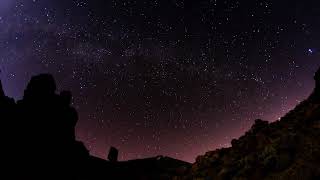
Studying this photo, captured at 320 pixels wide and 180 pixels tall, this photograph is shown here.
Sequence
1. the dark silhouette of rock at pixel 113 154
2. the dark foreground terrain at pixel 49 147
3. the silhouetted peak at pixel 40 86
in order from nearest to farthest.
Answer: the dark foreground terrain at pixel 49 147, the silhouetted peak at pixel 40 86, the dark silhouette of rock at pixel 113 154

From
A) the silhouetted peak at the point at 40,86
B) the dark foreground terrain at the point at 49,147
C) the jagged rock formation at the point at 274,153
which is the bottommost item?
the jagged rock formation at the point at 274,153

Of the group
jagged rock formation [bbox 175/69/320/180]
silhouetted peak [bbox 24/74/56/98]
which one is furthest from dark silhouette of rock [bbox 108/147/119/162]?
jagged rock formation [bbox 175/69/320/180]

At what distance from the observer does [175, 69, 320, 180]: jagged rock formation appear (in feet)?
39.9

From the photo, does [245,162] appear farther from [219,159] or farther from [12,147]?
[12,147]

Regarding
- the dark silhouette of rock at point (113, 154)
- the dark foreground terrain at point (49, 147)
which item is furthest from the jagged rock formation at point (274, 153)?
the dark silhouette of rock at point (113, 154)

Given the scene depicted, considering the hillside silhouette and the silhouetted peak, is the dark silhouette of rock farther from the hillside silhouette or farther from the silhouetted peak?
the silhouetted peak

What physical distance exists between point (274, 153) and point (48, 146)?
4585cm

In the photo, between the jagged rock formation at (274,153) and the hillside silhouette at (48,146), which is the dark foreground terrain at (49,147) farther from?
the jagged rock formation at (274,153)

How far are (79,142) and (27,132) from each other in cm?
850

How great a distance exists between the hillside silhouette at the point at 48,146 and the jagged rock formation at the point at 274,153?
99.7ft

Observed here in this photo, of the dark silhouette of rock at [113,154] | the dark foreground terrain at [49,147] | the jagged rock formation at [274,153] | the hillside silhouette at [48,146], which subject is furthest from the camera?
the dark silhouette of rock at [113,154]

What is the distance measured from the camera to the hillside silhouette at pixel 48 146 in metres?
49.2

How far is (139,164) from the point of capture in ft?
177

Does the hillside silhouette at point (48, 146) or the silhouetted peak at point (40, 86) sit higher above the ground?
the silhouetted peak at point (40, 86)
